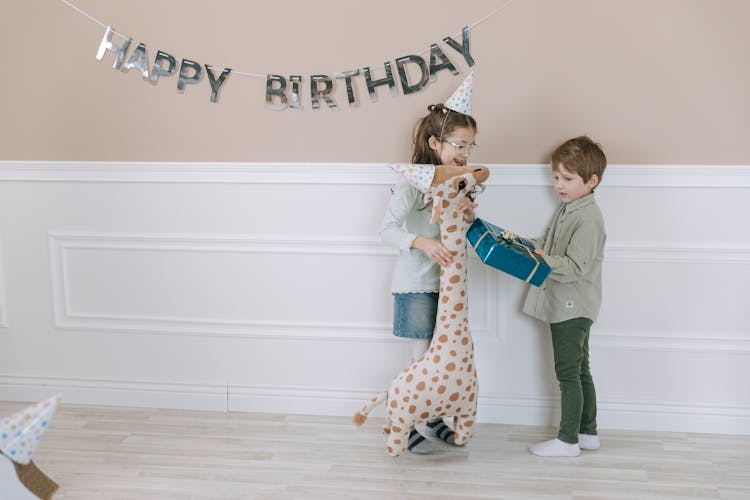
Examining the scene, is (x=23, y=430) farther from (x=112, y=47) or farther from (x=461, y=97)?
(x=112, y=47)

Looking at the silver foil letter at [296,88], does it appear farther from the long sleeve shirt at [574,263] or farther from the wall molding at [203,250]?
the long sleeve shirt at [574,263]

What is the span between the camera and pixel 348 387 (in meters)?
2.72

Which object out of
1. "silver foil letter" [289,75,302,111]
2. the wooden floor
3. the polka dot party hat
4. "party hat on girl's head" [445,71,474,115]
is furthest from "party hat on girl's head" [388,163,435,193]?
the polka dot party hat

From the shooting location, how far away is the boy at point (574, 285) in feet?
7.64

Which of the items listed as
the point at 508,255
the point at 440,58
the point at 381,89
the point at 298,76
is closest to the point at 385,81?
the point at 381,89

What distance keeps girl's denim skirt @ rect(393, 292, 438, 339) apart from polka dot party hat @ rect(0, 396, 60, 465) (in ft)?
3.73

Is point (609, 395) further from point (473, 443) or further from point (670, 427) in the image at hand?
point (473, 443)

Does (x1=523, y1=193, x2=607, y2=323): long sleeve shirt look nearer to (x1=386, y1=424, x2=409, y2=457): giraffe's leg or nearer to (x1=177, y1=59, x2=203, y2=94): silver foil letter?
(x1=386, y1=424, x2=409, y2=457): giraffe's leg

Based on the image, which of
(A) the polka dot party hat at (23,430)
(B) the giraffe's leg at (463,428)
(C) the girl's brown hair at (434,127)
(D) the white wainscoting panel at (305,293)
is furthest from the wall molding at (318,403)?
(A) the polka dot party hat at (23,430)

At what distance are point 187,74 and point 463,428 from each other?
1.47 metres

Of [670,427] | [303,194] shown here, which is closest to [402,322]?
[303,194]

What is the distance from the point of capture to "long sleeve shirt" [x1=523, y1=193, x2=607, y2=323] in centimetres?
231

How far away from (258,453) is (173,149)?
1.07 metres

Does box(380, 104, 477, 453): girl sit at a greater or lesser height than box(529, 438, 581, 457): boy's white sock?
greater
